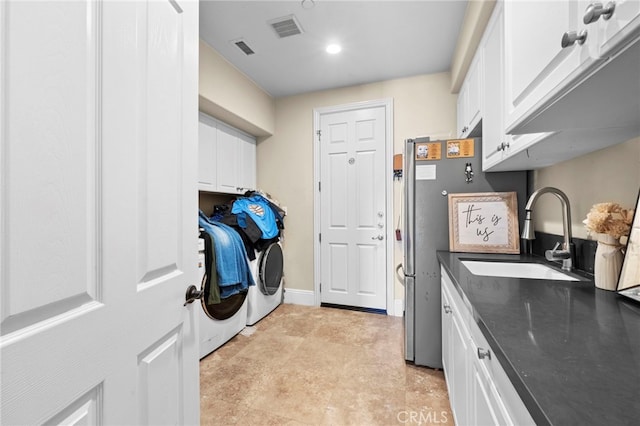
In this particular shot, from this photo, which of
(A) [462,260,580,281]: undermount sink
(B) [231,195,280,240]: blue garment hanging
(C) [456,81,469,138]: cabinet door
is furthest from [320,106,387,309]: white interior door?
(A) [462,260,580,281]: undermount sink

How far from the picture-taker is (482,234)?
1.91 metres

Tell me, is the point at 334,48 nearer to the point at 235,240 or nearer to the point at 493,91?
the point at 493,91

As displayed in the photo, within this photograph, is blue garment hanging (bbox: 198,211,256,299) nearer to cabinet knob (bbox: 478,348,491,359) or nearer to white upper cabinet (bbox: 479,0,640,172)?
cabinet knob (bbox: 478,348,491,359)

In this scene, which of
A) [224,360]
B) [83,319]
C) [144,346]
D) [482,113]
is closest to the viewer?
[83,319]

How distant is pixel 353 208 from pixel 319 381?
1.87 metres

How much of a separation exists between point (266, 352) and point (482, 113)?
7.94 ft

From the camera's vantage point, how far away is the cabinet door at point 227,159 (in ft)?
9.62

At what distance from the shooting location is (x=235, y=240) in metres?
2.43

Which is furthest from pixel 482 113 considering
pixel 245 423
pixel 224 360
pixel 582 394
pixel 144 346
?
pixel 224 360

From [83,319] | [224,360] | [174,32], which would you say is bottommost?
[224,360]

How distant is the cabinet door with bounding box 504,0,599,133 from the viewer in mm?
648

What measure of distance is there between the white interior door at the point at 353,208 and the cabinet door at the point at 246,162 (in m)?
0.90

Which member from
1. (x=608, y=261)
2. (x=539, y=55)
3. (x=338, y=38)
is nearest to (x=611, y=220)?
(x=608, y=261)

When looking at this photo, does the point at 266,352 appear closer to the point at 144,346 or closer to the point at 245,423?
the point at 245,423
